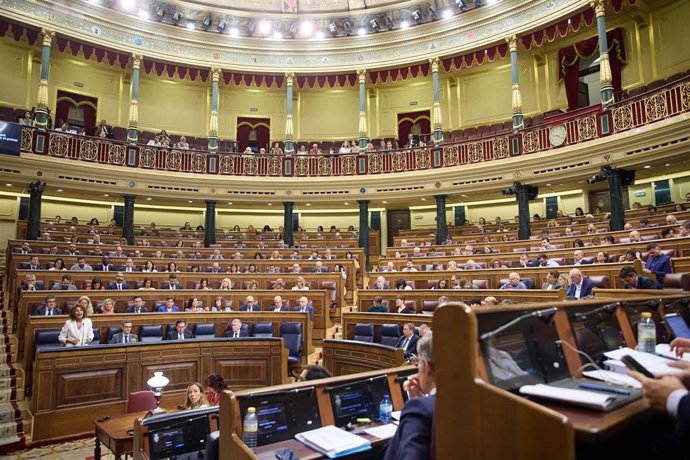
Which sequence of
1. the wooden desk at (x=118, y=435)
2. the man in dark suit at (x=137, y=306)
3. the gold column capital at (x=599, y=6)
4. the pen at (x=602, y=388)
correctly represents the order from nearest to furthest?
1. the pen at (x=602, y=388)
2. the wooden desk at (x=118, y=435)
3. the man in dark suit at (x=137, y=306)
4. the gold column capital at (x=599, y=6)

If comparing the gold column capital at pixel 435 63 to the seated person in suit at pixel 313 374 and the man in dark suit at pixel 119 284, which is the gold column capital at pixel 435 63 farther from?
the seated person in suit at pixel 313 374

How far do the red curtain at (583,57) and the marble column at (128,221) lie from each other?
12.8 m

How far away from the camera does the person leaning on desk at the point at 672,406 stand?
47.1 inches

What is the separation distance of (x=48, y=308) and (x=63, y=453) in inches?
103

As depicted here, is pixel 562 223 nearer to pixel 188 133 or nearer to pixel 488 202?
pixel 488 202

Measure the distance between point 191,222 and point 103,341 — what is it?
1046cm

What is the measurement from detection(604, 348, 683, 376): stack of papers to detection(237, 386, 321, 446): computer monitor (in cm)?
156

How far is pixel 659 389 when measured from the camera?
1.27 m

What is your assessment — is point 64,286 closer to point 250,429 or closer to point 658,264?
point 250,429

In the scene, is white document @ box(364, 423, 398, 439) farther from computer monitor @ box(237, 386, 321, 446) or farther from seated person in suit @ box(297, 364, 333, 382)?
seated person in suit @ box(297, 364, 333, 382)

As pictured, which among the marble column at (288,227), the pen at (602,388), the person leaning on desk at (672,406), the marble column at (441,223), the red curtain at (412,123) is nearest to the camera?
the person leaning on desk at (672,406)

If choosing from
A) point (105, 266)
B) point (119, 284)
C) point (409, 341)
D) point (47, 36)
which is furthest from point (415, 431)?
point (47, 36)

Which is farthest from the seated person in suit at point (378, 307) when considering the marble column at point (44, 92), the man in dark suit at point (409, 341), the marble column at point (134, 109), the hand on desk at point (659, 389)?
the marble column at point (44, 92)

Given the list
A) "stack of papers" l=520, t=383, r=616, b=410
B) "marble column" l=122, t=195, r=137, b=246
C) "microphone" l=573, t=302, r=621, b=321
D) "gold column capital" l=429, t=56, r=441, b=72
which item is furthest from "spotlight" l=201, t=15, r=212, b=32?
"stack of papers" l=520, t=383, r=616, b=410
